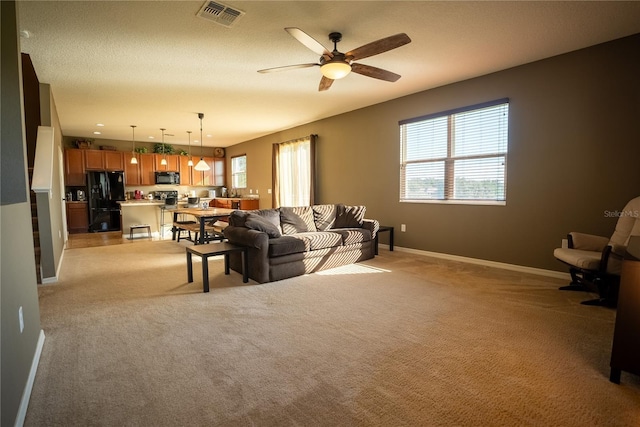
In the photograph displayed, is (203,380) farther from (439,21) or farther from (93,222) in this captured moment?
(93,222)

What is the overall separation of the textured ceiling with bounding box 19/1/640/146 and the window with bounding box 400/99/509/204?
573 mm

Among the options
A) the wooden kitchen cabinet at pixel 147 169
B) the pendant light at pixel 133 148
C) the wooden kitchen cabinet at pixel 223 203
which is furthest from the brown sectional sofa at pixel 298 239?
the wooden kitchen cabinet at pixel 147 169

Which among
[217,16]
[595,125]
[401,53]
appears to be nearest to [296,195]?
[401,53]

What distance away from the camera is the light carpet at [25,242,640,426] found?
1.62m

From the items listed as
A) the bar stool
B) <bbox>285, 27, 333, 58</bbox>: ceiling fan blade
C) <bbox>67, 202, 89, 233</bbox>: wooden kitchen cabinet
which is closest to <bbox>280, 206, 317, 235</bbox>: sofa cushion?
<bbox>285, 27, 333, 58</bbox>: ceiling fan blade

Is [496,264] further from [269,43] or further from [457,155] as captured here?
[269,43]

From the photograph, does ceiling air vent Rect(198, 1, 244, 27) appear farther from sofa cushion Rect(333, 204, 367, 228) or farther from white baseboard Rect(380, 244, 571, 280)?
white baseboard Rect(380, 244, 571, 280)

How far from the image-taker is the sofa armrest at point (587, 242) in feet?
11.0

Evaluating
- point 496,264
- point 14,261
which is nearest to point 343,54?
point 14,261

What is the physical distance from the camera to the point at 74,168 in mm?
8500

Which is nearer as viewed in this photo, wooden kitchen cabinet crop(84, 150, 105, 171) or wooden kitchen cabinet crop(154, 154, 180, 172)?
wooden kitchen cabinet crop(84, 150, 105, 171)

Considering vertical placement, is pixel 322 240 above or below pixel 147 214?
below

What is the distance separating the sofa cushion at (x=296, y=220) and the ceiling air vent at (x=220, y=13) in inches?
102

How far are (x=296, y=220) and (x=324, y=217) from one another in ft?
1.82
